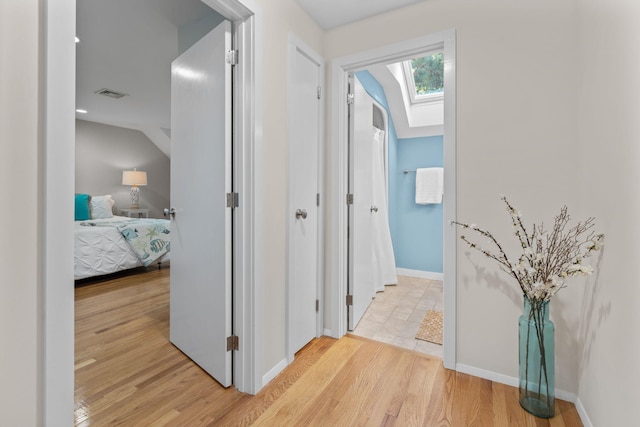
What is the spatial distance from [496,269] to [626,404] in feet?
2.54

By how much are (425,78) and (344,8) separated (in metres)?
2.00

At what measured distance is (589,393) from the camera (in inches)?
52.4

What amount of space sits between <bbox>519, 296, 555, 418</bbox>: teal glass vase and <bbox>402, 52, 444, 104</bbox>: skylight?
113 inches

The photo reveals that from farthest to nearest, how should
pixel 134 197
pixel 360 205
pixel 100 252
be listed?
A: pixel 134 197, pixel 100 252, pixel 360 205

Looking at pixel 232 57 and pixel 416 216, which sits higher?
pixel 232 57

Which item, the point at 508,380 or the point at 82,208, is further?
the point at 82,208

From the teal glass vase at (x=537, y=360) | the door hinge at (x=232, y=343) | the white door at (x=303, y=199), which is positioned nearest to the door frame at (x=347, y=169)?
the white door at (x=303, y=199)

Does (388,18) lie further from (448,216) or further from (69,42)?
(69,42)

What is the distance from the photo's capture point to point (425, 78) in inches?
143

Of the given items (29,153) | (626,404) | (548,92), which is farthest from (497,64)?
(29,153)

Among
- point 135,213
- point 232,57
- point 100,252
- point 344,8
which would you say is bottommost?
point 100,252

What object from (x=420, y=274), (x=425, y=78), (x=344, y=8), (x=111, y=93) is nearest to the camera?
(x=344, y=8)

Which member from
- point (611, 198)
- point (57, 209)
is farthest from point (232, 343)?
point (611, 198)

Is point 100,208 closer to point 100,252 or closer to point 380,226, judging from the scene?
point 100,252
